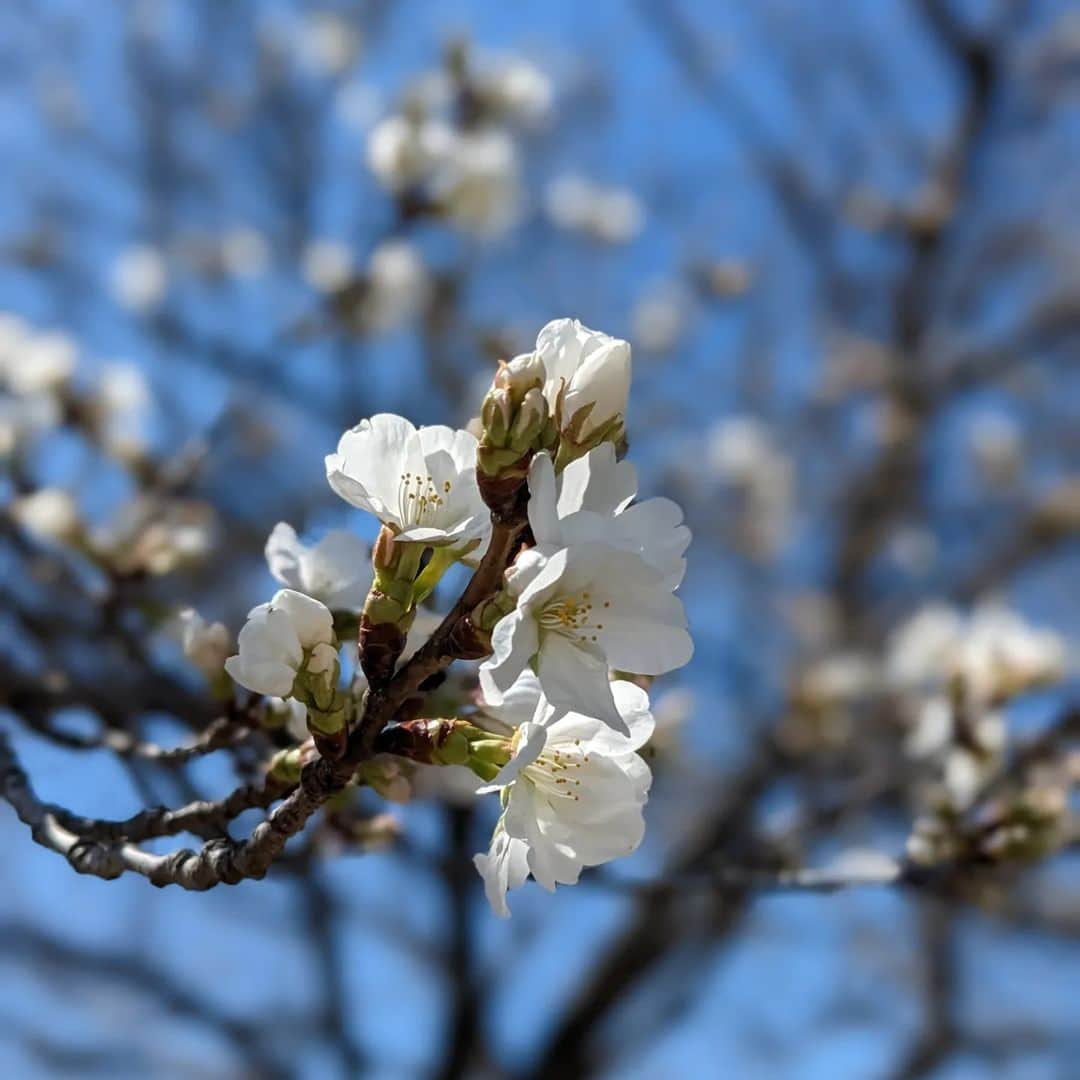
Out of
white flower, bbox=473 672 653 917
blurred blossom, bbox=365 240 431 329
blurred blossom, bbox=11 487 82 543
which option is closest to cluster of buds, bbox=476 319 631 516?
white flower, bbox=473 672 653 917

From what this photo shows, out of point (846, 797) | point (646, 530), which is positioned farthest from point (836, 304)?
point (646, 530)

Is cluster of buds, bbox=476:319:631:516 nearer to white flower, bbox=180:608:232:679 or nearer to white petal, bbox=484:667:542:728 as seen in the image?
white petal, bbox=484:667:542:728

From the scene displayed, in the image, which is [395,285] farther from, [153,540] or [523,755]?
[523,755]

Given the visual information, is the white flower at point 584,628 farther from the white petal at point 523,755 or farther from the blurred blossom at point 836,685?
the blurred blossom at point 836,685

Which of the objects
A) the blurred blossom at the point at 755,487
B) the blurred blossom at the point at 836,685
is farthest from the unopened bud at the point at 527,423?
the blurred blossom at the point at 755,487

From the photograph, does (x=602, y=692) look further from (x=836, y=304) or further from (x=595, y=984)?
(x=836, y=304)

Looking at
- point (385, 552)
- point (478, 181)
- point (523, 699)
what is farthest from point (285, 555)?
point (478, 181)
